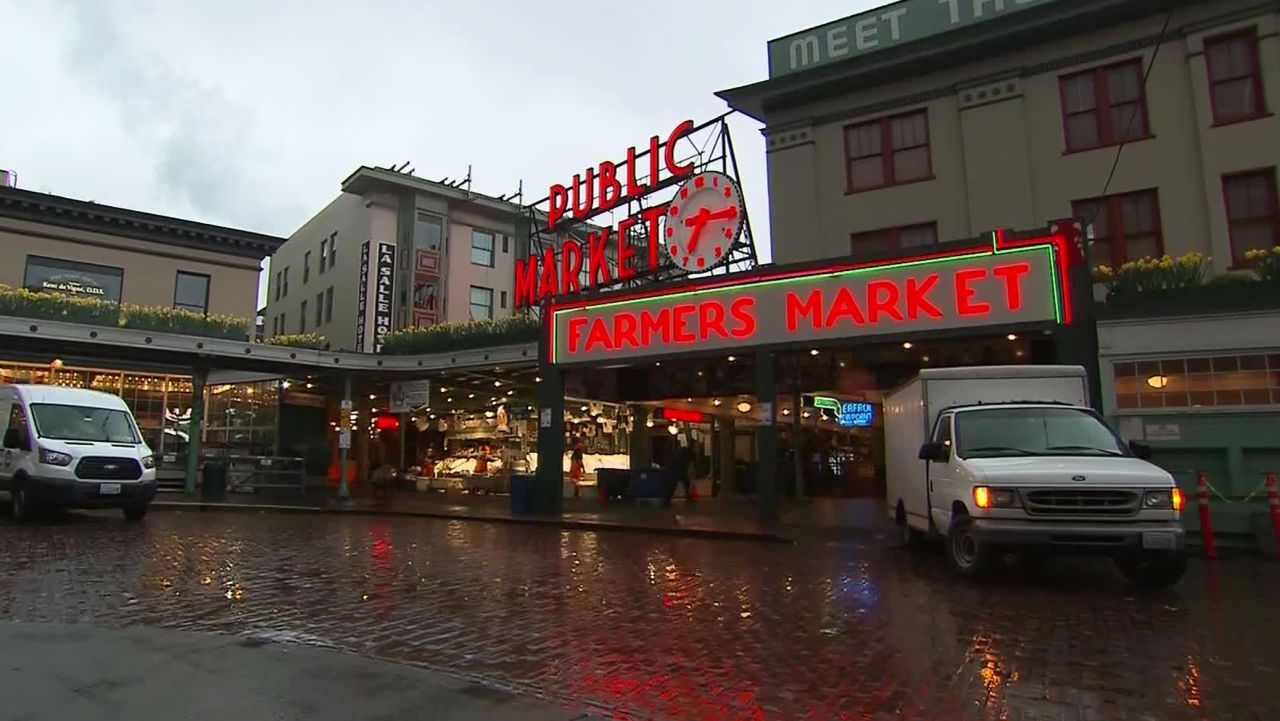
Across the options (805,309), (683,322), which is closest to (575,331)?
(683,322)

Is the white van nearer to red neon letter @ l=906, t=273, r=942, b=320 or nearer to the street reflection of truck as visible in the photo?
the street reflection of truck

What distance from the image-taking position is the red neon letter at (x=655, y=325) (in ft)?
62.5

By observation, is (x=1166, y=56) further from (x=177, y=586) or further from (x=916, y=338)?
(x=177, y=586)

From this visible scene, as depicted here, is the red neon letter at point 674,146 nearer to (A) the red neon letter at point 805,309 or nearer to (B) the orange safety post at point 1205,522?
(A) the red neon letter at point 805,309

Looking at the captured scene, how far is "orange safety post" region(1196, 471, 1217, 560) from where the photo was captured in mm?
11820

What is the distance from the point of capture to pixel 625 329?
775 inches

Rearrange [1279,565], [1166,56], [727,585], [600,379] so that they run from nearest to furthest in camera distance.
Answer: [727,585]
[1279,565]
[1166,56]
[600,379]

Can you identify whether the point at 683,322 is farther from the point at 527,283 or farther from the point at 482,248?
the point at 482,248

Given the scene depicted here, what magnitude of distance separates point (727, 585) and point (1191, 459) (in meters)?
9.03

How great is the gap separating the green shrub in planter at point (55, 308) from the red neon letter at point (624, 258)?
14318mm

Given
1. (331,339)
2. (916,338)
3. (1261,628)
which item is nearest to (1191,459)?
(916,338)

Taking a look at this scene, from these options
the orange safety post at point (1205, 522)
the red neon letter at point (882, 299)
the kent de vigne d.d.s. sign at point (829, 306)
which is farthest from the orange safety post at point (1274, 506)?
the red neon letter at point (882, 299)

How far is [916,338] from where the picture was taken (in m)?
16.1

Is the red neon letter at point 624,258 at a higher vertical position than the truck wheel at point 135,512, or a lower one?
higher
